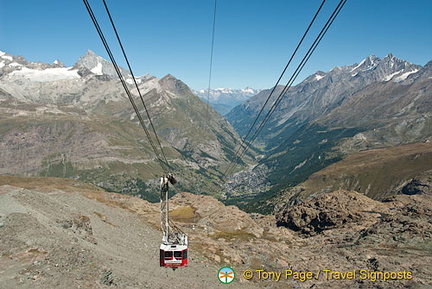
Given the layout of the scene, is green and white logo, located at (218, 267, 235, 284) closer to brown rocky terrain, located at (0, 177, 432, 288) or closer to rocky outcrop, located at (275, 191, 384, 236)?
brown rocky terrain, located at (0, 177, 432, 288)

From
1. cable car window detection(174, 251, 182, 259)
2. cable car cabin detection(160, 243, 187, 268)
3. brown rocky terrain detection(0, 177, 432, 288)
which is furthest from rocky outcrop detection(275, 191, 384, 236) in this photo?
cable car window detection(174, 251, 182, 259)

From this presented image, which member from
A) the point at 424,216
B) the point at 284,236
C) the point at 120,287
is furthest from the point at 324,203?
the point at 120,287

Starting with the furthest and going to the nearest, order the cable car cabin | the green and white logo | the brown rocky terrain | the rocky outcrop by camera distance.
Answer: the rocky outcrop → the green and white logo → the brown rocky terrain → the cable car cabin

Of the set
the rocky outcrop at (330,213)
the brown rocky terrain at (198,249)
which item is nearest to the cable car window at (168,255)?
the brown rocky terrain at (198,249)

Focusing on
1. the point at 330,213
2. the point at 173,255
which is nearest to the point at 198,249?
the point at 173,255

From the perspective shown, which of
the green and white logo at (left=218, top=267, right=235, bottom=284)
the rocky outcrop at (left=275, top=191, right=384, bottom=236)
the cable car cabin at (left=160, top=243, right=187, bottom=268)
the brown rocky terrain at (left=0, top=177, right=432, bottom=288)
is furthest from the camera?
the rocky outcrop at (left=275, top=191, right=384, bottom=236)

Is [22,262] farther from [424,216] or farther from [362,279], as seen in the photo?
[424,216]

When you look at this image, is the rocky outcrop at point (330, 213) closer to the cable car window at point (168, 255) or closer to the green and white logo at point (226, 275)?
the green and white logo at point (226, 275)
